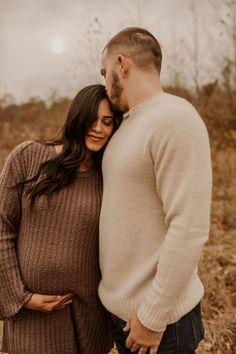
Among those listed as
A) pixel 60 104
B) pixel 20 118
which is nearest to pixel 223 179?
pixel 60 104

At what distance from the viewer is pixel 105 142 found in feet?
7.06

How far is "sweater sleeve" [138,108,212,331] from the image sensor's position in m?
1.60

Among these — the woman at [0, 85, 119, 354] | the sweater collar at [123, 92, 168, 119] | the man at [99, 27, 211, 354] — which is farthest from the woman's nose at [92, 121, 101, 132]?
the sweater collar at [123, 92, 168, 119]

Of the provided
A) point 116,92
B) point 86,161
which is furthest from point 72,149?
point 116,92

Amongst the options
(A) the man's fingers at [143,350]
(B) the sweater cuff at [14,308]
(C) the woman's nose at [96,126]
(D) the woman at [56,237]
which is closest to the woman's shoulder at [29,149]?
(D) the woman at [56,237]

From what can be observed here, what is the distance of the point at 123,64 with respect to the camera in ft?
6.23

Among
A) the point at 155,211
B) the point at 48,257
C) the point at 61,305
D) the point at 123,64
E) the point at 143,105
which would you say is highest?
the point at 123,64

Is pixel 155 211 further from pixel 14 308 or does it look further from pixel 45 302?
pixel 14 308

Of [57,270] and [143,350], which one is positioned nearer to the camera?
[143,350]

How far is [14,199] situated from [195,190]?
932 millimetres

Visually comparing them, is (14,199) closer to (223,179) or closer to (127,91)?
(127,91)

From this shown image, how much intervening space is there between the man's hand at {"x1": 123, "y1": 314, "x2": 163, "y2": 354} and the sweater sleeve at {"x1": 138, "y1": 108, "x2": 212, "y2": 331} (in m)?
0.05

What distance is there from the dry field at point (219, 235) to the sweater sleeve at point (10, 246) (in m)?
1.81

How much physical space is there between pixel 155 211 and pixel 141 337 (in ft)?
1.63
